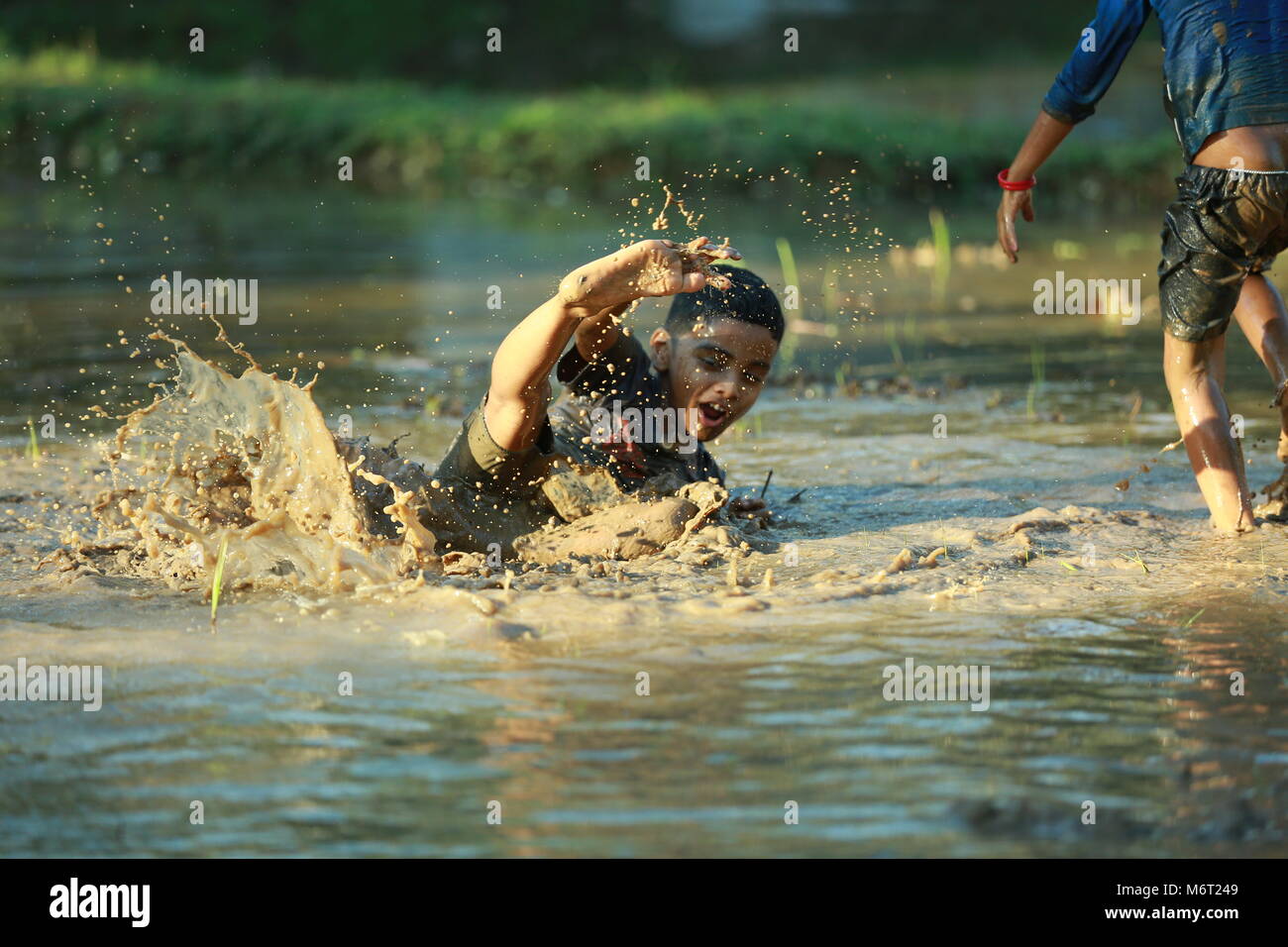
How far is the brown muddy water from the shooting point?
3.19 m

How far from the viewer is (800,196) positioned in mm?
17531

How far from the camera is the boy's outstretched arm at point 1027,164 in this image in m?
5.64

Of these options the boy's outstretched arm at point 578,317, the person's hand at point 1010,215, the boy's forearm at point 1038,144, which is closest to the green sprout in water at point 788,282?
the person's hand at point 1010,215

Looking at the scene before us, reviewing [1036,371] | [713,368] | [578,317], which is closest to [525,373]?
[578,317]

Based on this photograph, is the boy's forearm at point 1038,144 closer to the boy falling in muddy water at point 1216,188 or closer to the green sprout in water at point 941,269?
the boy falling in muddy water at point 1216,188

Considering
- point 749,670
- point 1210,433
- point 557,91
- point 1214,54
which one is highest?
point 557,91

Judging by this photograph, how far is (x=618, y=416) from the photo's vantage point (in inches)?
205

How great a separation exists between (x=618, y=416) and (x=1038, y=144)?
1752 millimetres

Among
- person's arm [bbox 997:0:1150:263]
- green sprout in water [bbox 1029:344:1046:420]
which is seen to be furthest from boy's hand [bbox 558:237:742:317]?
green sprout in water [bbox 1029:344:1046:420]

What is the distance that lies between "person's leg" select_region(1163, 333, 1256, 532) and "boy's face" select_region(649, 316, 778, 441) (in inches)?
51.5

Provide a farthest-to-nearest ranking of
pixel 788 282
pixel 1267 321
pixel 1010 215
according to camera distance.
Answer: pixel 788 282
pixel 1010 215
pixel 1267 321

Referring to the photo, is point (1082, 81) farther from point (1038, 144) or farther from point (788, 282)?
point (788, 282)

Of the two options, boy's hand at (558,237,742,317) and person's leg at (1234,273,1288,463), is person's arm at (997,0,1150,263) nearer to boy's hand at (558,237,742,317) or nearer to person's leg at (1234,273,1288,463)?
person's leg at (1234,273,1288,463)
